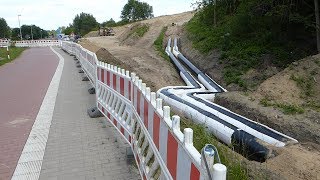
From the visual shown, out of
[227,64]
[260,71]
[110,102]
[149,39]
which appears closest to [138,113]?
[110,102]

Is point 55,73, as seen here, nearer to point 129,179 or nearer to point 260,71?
point 260,71

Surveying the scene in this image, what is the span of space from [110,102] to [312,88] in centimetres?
663

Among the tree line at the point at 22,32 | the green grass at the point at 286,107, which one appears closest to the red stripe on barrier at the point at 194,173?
the green grass at the point at 286,107

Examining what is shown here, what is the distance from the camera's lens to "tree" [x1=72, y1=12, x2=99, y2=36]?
95.4 metres

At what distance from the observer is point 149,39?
95.5 ft

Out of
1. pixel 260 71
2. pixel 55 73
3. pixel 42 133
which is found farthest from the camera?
pixel 55 73

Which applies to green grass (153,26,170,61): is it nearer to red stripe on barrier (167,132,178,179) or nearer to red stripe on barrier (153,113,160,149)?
red stripe on barrier (153,113,160,149)

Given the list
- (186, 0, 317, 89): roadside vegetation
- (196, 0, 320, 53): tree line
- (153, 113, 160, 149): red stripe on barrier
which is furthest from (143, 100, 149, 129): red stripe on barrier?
(196, 0, 320, 53): tree line

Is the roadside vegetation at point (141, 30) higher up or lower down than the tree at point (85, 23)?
lower down

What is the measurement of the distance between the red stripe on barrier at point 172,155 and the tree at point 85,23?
305 ft

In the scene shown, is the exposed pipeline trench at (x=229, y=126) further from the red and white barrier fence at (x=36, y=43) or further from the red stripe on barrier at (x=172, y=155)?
the red and white barrier fence at (x=36, y=43)

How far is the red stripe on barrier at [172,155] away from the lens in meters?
2.84

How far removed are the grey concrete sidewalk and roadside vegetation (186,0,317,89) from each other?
686 centimetres

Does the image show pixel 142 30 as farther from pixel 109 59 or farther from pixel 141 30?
pixel 109 59
